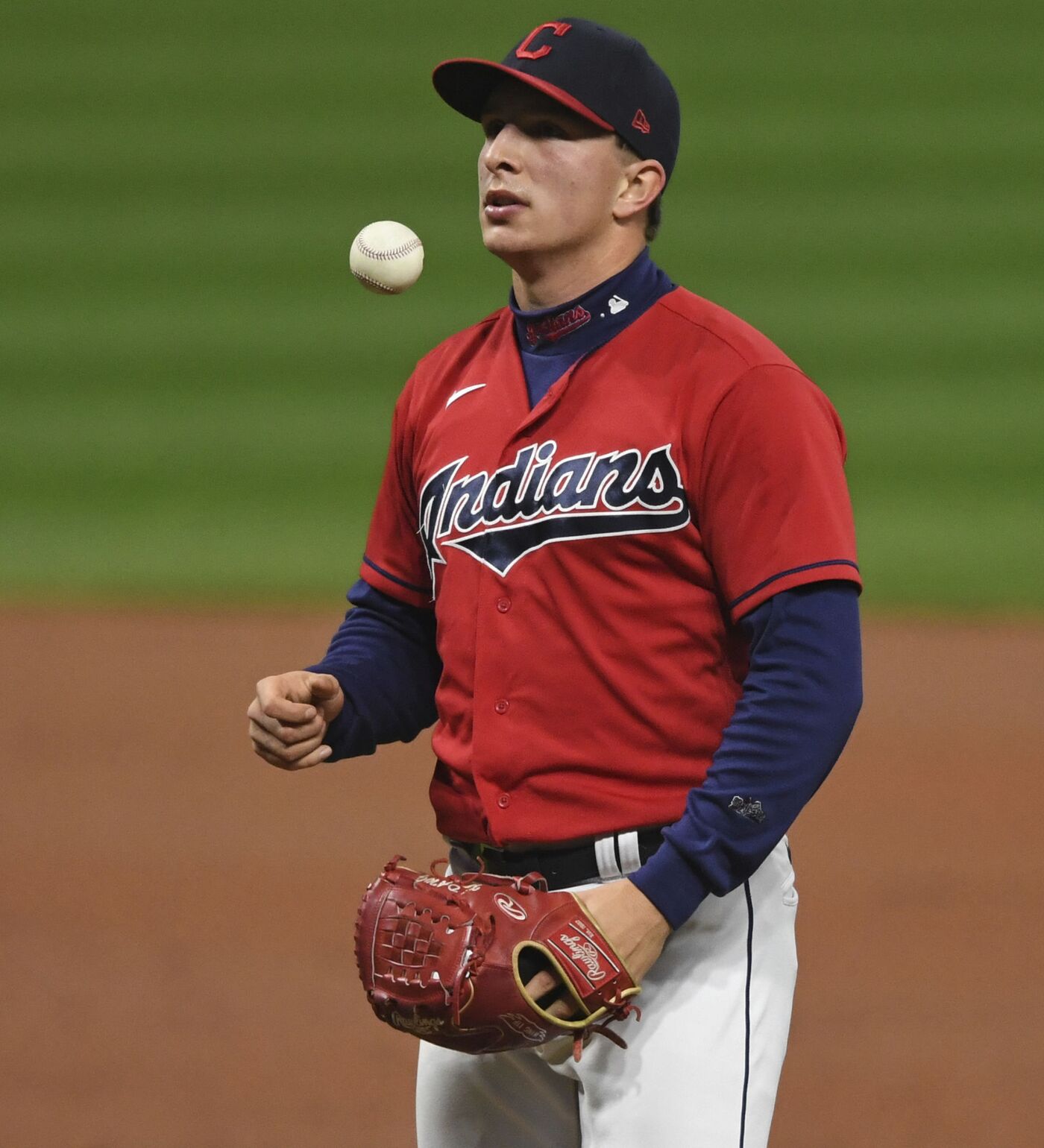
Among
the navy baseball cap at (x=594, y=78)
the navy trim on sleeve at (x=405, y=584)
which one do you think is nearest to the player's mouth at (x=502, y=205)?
the navy baseball cap at (x=594, y=78)

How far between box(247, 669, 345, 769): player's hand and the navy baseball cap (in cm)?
76

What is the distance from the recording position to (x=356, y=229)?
7.98m

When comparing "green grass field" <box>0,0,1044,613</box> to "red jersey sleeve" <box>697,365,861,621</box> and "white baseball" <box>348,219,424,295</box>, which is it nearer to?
"white baseball" <box>348,219,424,295</box>

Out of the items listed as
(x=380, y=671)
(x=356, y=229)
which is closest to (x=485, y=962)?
(x=380, y=671)

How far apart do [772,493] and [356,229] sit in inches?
259

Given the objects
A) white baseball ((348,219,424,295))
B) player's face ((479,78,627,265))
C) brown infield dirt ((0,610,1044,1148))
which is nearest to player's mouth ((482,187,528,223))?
player's face ((479,78,627,265))

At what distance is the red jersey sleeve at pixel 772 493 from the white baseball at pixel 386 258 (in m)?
0.65

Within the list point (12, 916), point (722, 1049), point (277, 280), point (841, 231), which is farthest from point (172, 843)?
point (841, 231)

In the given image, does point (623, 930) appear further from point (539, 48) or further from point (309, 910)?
point (309, 910)

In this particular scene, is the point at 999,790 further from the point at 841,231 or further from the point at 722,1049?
the point at 841,231

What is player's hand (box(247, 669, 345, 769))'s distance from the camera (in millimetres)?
1936

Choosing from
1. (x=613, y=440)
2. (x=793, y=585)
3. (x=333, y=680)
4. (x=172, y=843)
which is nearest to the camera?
(x=793, y=585)

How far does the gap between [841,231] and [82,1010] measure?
5766 mm

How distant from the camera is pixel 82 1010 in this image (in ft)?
11.4
